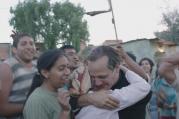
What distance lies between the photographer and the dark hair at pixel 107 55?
2.49m

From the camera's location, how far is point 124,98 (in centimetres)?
246

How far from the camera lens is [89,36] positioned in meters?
50.3

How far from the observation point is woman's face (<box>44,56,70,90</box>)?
3154 millimetres

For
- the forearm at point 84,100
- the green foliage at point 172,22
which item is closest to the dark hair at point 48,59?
the forearm at point 84,100

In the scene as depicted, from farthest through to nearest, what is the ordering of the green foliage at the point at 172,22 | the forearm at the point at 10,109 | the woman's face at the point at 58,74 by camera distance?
the green foliage at the point at 172,22
the forearm at the point at 10,109
the woman's face at the point at 58,74

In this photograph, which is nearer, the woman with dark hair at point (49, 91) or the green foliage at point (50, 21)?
the woman with dark hair at point (49, 91)

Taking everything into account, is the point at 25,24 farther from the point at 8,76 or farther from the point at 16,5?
the point at 8,76

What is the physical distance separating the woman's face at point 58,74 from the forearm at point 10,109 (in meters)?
1.04

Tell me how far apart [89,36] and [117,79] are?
47.8 metres

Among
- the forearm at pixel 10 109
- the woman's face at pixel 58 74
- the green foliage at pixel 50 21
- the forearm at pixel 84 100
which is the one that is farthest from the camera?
the green foliage at pixel 50 21

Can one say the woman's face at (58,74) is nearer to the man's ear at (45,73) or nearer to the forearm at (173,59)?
the man's ear at (45,73)

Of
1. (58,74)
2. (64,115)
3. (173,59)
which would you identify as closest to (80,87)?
(58,74)

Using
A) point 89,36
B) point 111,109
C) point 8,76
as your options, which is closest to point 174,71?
point 8,76

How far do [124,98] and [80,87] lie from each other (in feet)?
2.26
